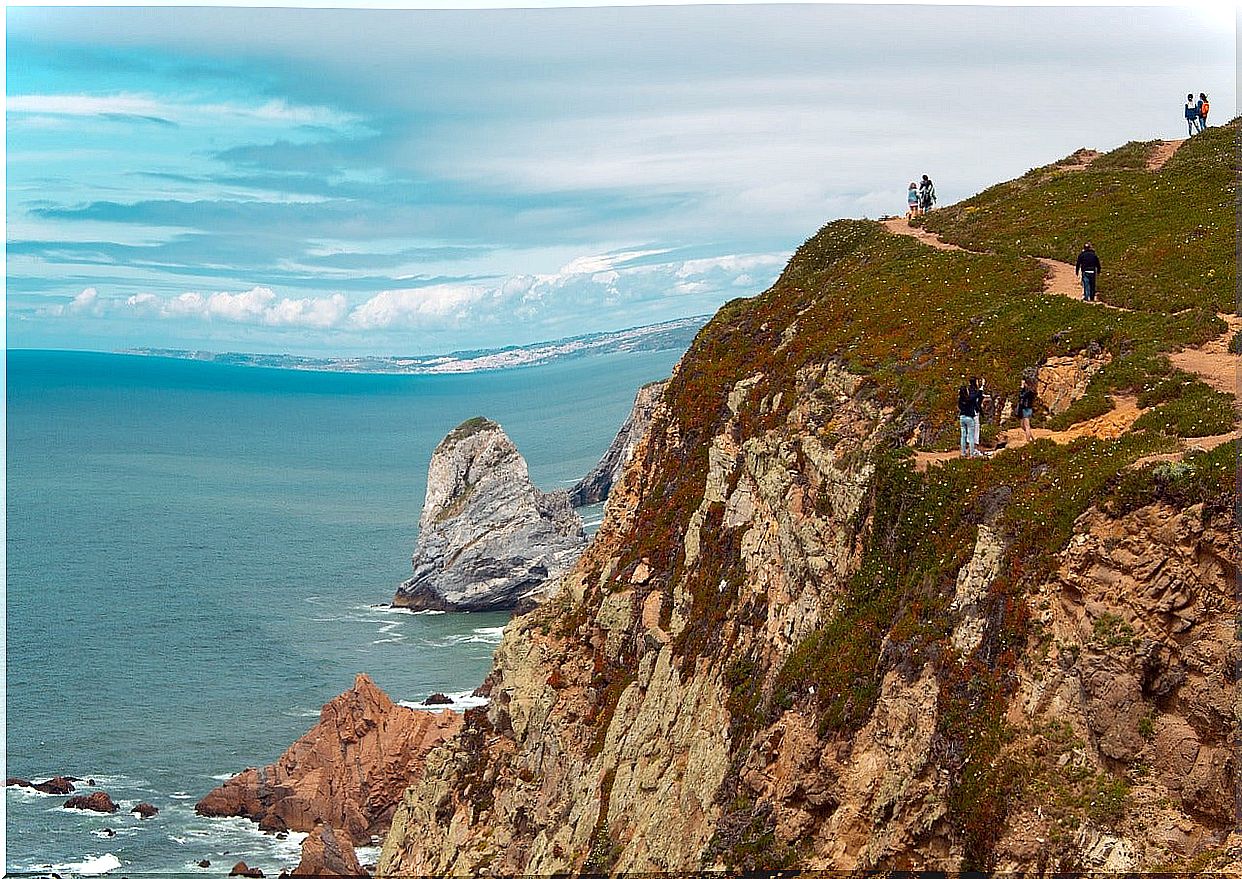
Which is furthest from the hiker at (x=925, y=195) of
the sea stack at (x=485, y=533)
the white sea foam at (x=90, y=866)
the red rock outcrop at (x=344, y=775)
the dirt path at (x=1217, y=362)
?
the sea stack at (x=485, y=533)

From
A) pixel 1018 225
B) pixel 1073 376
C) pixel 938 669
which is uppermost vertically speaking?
pixel 1018 225

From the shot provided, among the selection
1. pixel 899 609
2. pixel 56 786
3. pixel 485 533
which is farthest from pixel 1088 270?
pixel 485 533

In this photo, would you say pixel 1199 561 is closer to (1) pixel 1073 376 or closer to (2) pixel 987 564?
(2) pixel 987 564

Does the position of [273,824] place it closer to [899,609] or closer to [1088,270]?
[899,609]

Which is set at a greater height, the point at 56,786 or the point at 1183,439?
the point at 1183,439

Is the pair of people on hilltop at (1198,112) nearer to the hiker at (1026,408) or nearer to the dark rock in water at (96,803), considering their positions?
the hiker at (1026,408)

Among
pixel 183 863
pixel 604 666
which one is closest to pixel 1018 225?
pixel 604 666
